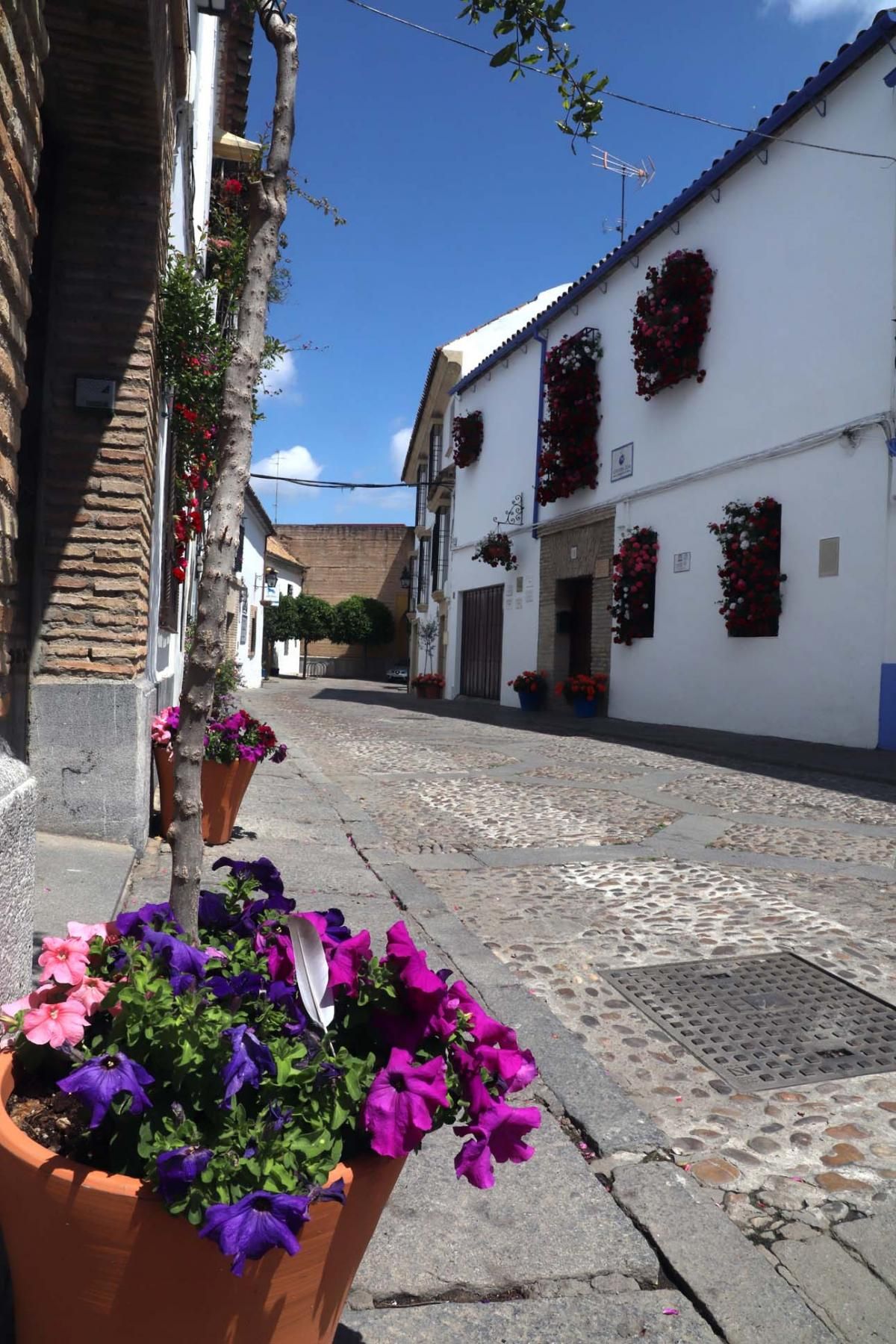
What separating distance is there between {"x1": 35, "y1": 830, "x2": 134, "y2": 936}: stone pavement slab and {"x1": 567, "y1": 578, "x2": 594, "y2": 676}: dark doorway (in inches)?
542

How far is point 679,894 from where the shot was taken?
4801mm

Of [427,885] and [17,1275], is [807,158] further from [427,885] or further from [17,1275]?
[17,1275]

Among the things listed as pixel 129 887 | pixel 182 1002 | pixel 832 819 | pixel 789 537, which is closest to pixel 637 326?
pixel 789 537

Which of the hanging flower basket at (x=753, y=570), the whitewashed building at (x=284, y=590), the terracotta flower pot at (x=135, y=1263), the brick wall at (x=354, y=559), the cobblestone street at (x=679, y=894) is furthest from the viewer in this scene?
the brick wall at (x=354, y=559)

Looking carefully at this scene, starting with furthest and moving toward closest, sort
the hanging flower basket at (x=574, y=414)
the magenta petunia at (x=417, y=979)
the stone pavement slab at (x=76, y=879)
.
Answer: the hanging flower basket at (x=574, y=414), the stone pavement slab at (x=76, y=879), the magenta petunia at (x=417, y=979)

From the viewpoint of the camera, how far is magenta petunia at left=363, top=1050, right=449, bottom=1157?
1291mm

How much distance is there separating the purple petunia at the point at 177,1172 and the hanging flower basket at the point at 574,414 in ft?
52.0

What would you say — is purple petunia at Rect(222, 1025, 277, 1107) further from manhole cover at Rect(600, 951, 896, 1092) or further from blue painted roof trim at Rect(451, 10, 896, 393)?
blue painted roof trim at Rect(451, 10, 896, 393)

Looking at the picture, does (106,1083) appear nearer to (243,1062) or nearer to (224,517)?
(243,1062)

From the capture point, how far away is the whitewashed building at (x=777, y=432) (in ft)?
33.6

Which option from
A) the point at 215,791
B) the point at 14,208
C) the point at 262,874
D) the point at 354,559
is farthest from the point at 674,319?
the point at 354,559

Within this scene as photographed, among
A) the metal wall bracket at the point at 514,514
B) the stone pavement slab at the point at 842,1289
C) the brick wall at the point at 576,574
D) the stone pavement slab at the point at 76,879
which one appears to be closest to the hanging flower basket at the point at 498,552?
the metal wall bracket at the point at 514,514

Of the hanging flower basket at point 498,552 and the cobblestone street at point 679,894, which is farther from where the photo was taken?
the hanging flower basket at point 498,552

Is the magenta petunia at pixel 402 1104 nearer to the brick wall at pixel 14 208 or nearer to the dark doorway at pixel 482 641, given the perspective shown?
the brick wall at pixel 14 208
